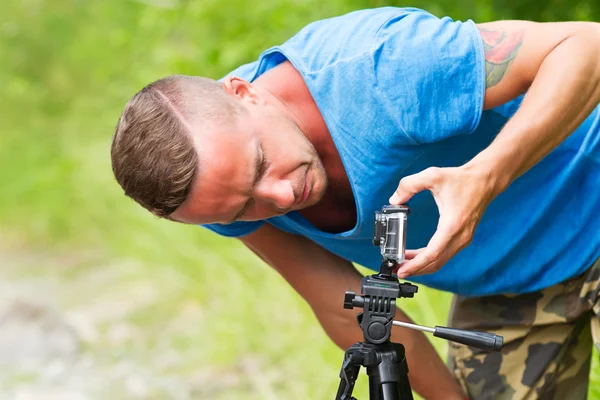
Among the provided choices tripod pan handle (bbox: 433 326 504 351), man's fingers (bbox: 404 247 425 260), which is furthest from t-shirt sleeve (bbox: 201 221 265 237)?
tripod pan handle (bbox: 433 326 504 351)

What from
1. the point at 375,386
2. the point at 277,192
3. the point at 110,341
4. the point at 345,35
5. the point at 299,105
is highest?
the point at 345,35

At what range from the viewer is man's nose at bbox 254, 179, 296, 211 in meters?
1.80

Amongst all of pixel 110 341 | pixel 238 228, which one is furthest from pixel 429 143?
pixel 110 341

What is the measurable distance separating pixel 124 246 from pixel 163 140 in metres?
4.48

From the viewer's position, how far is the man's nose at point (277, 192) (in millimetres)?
1805

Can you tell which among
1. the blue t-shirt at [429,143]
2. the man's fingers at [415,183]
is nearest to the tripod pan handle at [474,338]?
the man's fingers at [415,183]

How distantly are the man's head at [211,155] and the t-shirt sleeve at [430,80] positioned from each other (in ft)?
0.78

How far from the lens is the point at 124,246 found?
6.15 m

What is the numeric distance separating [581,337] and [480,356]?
→ 0.26 meters

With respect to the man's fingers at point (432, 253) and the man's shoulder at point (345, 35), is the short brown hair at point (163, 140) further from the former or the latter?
the man's fingers at point (432, 253)

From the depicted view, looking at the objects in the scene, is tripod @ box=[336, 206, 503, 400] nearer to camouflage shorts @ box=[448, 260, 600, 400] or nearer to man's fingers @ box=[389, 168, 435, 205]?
man's fingers @ box=[389, 168, 435, 205]

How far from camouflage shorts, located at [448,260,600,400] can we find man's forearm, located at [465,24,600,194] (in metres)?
0.54

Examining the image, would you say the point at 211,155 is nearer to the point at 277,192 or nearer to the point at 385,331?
the point at 277,192

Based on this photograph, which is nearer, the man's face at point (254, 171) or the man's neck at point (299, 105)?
the man's face at point (254, 171)
